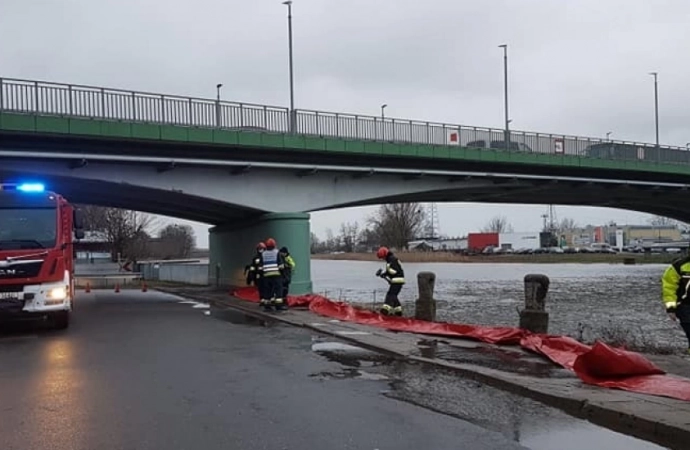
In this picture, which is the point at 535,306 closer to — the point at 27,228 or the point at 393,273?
the point at 393,273

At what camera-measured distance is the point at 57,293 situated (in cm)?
1616

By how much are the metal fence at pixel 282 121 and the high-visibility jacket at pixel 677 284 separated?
20.0 meters

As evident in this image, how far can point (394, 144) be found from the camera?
1190 inches

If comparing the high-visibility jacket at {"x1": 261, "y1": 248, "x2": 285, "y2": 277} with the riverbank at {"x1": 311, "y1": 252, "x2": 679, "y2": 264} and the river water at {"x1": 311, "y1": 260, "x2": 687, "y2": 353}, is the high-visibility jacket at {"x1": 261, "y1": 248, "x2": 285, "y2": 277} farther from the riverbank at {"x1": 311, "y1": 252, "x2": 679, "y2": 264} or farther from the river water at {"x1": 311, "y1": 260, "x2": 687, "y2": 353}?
the riverbank at {"x1": 311, "y1": 252, "x2": 679, "y2": 264}

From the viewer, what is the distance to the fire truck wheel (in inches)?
672

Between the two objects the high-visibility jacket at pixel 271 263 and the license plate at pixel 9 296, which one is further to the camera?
the high-visibility jacket at pixel 271 263

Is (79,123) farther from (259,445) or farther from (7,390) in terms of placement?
(259,445)

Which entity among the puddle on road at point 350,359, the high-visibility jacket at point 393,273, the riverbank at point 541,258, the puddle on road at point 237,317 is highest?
the high-visibility jacket at point 393,273

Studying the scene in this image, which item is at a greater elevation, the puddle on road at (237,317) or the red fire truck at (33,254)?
the red fire truck at (33,254)

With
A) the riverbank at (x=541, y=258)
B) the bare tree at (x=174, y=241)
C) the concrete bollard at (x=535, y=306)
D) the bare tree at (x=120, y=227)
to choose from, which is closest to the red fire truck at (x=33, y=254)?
the concrete bollard at (x=535, y=306)

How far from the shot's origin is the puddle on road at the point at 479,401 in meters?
6.95

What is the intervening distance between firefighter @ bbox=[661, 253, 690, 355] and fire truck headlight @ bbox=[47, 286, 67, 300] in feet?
41.5

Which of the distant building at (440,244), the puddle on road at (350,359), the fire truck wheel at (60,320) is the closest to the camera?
the puddle on road at (350,359)

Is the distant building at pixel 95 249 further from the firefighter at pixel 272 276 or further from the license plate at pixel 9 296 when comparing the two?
the license plate at pixel 9 296
